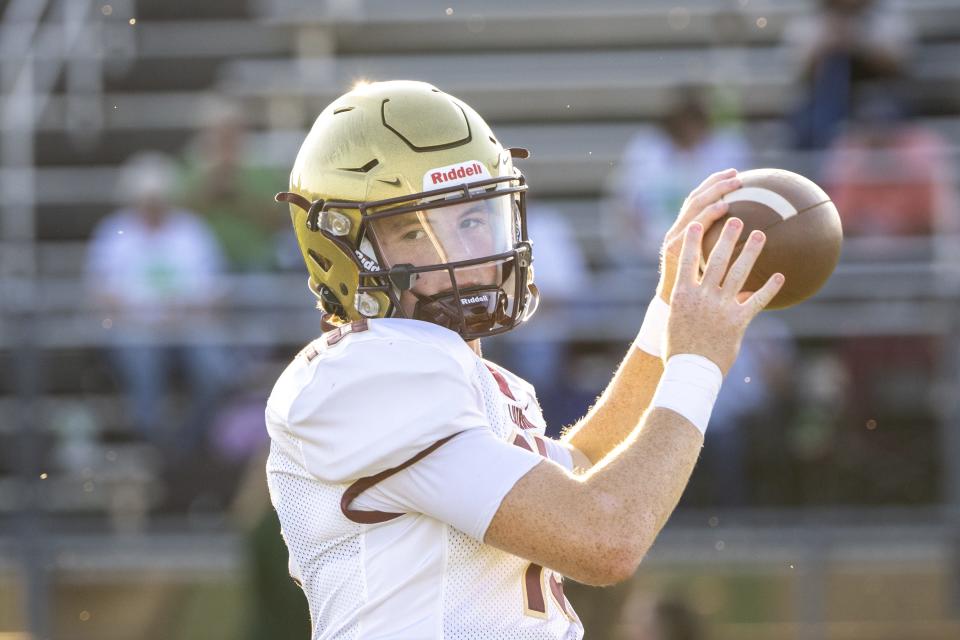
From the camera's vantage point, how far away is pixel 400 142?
263 centimetres

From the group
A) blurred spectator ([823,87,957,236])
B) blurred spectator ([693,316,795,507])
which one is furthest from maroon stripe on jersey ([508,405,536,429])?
blurred spectator ([823,87,957,236])

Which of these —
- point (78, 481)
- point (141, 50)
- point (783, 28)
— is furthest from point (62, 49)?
point (783, 28)

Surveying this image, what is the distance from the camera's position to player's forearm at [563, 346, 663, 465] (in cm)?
299

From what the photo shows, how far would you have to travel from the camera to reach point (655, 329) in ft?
9.69

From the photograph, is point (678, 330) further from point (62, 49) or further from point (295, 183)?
point (62, 49)

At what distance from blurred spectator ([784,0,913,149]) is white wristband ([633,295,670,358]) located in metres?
5.35

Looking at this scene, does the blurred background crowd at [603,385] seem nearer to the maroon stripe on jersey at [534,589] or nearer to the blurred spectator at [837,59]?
the blurred spectator at [837,59]

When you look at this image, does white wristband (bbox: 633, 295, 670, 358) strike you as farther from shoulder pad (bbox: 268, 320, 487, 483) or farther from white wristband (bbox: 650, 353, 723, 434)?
shoulder pad (bbox: 268, 320, 487, 483)

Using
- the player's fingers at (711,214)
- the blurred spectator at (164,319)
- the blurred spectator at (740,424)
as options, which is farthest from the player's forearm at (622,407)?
the blurred spectator at (164,319)

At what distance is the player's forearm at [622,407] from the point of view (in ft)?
9.82

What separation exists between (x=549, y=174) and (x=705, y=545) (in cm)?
383

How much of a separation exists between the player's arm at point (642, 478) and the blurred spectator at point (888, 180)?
4613 mm

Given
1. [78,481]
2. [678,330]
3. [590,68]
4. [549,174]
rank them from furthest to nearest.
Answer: [590,68] → [549,174] → [78,481] → [678,330]

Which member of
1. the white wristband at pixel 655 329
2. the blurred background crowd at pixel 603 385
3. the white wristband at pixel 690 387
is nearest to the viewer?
the white wristband at pixel 690 387
